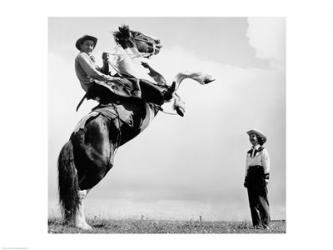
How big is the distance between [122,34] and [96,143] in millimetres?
1143

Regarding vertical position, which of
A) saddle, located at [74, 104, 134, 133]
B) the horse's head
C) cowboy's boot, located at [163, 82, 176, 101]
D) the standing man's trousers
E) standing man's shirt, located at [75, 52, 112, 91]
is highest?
the horse's head

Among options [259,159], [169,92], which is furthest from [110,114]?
[259,159]

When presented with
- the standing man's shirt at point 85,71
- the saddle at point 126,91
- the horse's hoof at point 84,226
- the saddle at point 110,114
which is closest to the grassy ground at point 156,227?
the horse's hoof at point 84,226

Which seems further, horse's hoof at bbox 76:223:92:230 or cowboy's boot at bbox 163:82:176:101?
cowboy's boot at bbox 163:82:176:101

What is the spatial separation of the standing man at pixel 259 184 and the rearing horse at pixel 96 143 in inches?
35.7

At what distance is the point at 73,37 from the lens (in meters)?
5.88

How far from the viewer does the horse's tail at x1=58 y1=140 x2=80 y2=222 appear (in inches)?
229

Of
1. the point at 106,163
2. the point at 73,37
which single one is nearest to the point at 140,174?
the point at 106,163

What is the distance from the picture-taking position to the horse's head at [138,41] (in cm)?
592

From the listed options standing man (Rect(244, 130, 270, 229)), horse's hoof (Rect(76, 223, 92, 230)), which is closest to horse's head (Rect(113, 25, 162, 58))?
standing man (Rect(244, 130, 270, 229))

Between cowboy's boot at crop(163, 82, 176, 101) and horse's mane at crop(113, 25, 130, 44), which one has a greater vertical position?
horse's mane at crop(113, 25, 130, 44)

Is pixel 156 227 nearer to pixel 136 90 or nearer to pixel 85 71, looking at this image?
pixel 136 90

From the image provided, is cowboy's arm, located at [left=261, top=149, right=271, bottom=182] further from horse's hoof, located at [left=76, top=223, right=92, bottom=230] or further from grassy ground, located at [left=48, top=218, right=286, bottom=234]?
horse's hoof, located at [left=76, top=223, right=92, bottom=230]

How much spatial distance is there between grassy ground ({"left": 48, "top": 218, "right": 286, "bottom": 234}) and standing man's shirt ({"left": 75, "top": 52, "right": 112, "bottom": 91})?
1.38 metres
